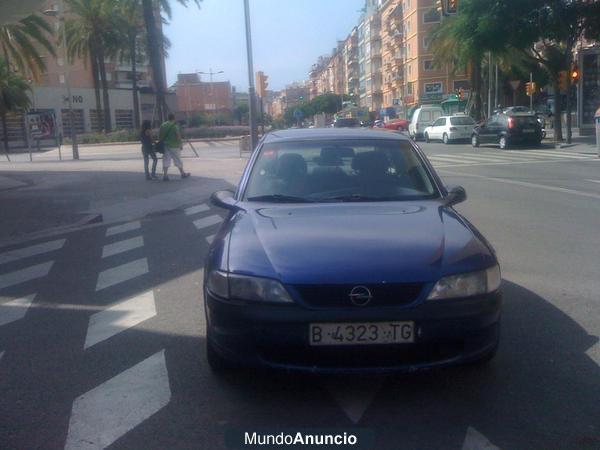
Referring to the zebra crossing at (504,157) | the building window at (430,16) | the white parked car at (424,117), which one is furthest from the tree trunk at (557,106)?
the building window at (430,16)

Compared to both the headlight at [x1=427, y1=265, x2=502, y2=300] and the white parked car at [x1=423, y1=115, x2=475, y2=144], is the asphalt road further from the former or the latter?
the white parked car at [x1=423, y1=115, x2=475, y2=144]

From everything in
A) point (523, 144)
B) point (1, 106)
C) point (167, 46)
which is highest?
point (167, 46)

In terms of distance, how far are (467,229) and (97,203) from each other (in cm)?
1207

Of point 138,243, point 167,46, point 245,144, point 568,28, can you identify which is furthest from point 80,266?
point 167,46

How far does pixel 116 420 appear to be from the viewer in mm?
4246

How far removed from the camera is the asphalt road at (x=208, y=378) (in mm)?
4035

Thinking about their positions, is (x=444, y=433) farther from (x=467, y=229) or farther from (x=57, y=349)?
(x=57, y=349)

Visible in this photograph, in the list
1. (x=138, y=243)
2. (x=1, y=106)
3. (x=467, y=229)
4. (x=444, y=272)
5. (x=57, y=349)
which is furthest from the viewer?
(x=1, y=106)

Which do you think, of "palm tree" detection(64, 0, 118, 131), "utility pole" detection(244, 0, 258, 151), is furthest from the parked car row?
"palm tree" detection(64, 0, 118, 131)

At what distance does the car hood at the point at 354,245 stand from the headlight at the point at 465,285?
0.05 metres

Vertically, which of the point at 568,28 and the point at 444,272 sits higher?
the point at 568,28

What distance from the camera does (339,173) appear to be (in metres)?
6.00

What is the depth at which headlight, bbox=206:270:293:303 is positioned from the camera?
4164 millimetres

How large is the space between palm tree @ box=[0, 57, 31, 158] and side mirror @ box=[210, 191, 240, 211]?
48.6 meters
